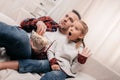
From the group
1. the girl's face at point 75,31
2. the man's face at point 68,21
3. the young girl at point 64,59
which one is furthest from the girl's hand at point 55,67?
the man's face at point 68,21

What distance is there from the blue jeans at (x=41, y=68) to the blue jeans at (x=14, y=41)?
7cm

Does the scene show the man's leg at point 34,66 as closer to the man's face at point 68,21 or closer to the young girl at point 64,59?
the young girl at point 64,59

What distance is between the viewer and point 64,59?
170cm

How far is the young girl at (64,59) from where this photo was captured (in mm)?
1512

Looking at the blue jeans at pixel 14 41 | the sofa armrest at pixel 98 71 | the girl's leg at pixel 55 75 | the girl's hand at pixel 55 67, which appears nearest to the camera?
the blue jeans at pixel 14 41

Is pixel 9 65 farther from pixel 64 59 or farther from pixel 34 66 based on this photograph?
pixel 64 59

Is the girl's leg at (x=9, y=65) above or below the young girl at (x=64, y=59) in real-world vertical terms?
below

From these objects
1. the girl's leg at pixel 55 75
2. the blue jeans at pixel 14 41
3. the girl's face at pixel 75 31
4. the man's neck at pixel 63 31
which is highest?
the girl's face at pixel 75 31

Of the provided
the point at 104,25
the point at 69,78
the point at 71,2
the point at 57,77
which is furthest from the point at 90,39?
the point at 57,77

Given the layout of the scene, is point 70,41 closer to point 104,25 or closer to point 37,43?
point 37,43

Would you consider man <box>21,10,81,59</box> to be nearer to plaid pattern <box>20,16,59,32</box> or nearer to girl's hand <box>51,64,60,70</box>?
plaid pattern <box>20,16,59,32</box>

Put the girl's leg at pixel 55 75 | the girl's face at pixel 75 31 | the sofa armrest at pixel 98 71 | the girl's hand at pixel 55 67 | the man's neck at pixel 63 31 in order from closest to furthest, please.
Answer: the girl's leg at pixel 55 75, the girl's hand at pixel 55 67, the girl's face at pixel 75 31, the man's neck at pixel 63 31, the sofa armrest at pixel 98 71

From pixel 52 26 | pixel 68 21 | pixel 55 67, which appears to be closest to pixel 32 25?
pixel 52 26

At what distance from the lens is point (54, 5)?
2.48m
